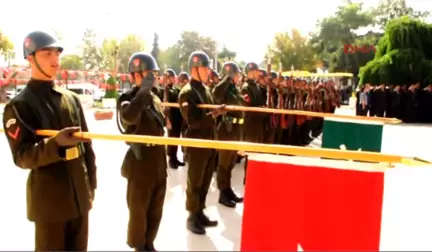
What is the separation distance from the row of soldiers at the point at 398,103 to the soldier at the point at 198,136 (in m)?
16.7

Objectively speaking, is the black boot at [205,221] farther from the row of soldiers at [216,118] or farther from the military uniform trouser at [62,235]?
the military uniform trouser at [62,235]

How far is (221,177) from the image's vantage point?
596cm

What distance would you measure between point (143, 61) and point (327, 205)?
210cm

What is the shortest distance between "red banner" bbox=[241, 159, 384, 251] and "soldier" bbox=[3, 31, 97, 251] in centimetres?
100

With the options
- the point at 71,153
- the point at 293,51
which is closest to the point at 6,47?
the point at 293,51

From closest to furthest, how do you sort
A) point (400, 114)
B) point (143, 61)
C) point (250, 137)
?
point (143, 61) → point (250, 137) → point (400, 114)

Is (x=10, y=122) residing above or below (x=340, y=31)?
→ below

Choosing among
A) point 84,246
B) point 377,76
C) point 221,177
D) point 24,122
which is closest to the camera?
point 24,122

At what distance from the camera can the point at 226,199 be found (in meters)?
5.91

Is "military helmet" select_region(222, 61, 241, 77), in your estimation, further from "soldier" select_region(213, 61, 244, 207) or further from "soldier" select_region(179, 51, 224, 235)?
"soldier" select_region(179, 51, 224, 235)

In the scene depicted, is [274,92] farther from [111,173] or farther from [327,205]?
[327,205]

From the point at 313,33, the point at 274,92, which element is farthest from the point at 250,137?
the point at 313,33

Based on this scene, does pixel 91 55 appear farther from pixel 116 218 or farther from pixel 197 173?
pixel 197 173

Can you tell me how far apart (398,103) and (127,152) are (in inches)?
749
